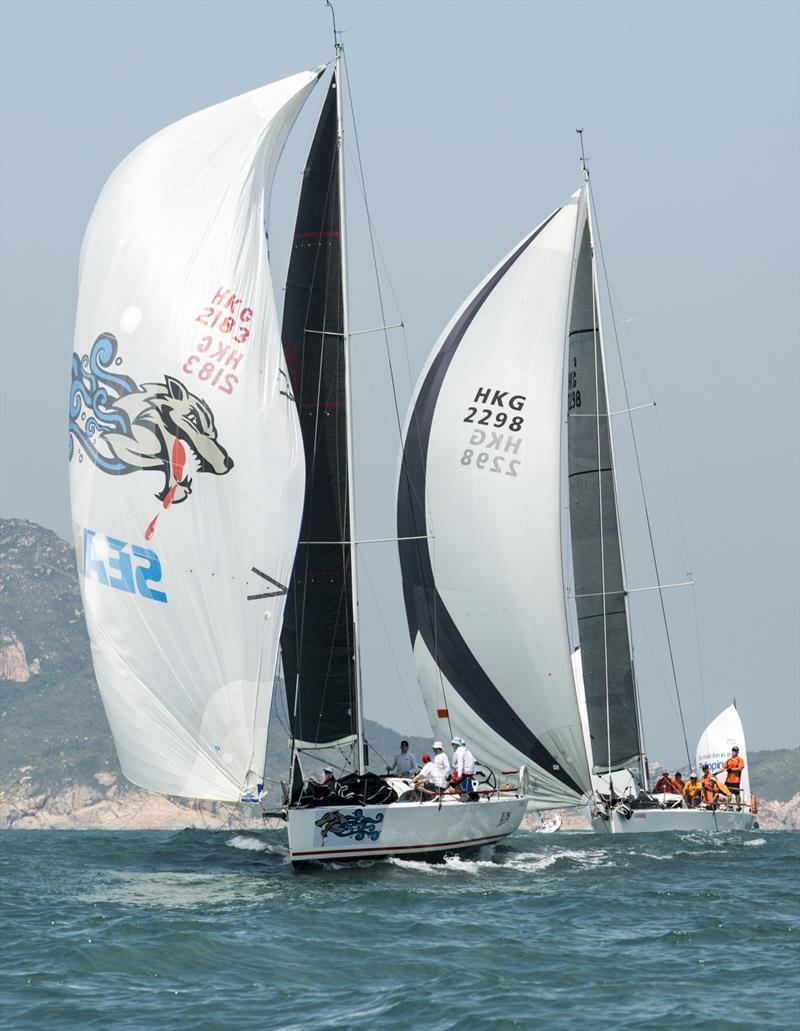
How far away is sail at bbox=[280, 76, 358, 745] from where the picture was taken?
76.3ft

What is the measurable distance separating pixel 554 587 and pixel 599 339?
8.23 m

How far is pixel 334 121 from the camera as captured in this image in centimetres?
2425

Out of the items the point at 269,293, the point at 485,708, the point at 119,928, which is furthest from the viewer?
the point at 485,708

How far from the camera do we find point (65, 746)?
390ft

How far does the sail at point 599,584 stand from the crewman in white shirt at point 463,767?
1022 cm

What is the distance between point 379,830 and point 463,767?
2019 mm

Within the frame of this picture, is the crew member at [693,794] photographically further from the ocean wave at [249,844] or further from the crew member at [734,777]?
the ocean wave at [249,844]

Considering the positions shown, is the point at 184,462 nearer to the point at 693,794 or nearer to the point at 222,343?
the point at 222,343

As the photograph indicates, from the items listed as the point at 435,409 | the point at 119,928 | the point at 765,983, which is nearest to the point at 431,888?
the point at 119,928

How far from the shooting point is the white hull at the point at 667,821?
2981 centimetres

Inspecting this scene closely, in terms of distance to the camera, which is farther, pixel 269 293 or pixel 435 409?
pixel 435 409

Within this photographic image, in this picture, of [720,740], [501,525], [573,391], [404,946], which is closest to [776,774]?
[720,740]

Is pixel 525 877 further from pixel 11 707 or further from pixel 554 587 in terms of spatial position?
pixel 11 707

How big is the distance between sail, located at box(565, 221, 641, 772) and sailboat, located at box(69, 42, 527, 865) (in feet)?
35.5
